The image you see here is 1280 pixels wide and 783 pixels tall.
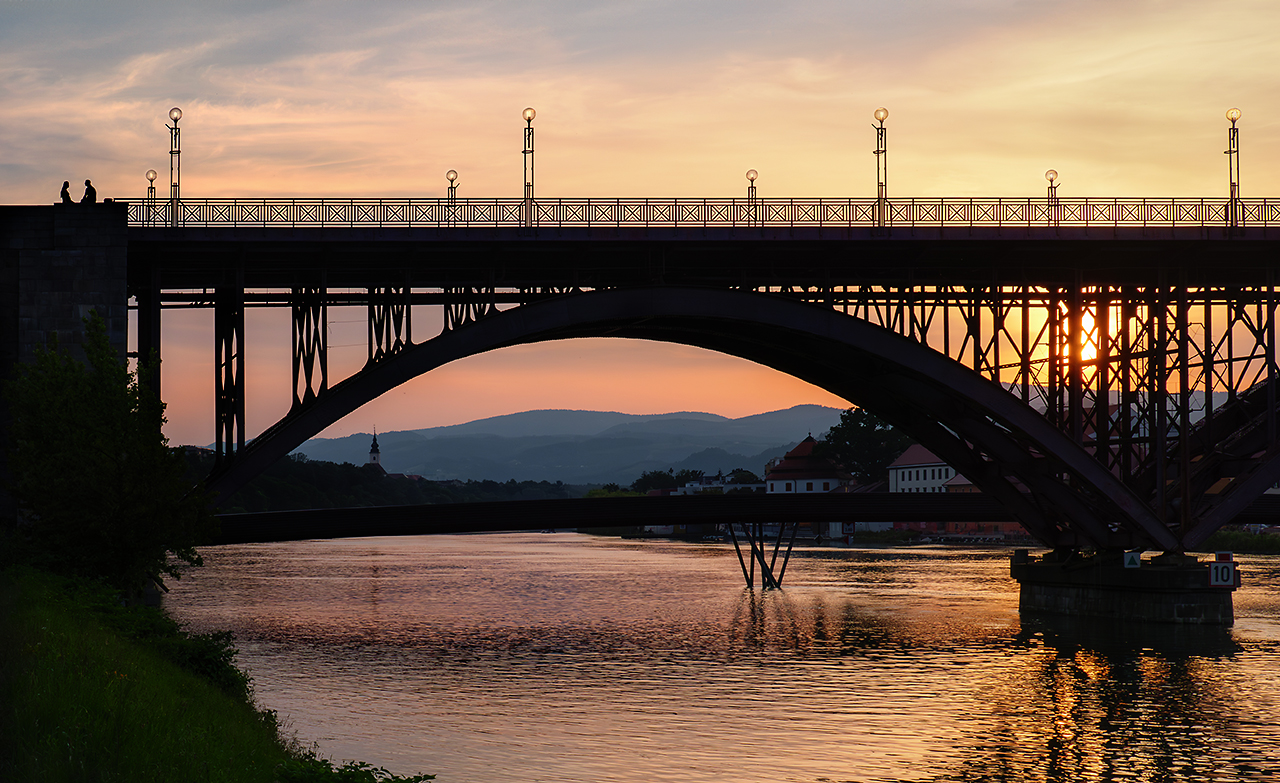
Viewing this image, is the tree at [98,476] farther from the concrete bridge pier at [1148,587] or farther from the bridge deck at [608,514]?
the concrete bridge pier at [1148,587]

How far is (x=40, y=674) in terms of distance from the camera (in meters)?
15.4

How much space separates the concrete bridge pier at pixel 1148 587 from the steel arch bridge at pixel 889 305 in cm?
121

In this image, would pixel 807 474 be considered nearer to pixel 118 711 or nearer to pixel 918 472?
pixel 918 472

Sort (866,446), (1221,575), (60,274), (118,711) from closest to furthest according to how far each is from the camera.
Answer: (118,711) < (60,274) < (1221,575) < (866,446)

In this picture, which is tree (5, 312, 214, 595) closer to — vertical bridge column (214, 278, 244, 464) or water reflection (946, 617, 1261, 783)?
vertical bridge column (214, 278, 244, 464)

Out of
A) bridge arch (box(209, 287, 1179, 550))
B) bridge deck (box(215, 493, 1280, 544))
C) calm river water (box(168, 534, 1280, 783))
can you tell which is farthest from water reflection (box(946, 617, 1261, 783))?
bridge deck (box(215, 493, 1280, 544))

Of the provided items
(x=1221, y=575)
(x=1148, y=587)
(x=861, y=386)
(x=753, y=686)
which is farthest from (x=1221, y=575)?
(x=753, y=686)

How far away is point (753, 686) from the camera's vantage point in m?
32.2

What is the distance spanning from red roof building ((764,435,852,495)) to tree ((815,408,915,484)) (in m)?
3.82

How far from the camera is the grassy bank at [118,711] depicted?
12992 millimetres

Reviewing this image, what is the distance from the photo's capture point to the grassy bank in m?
13.0

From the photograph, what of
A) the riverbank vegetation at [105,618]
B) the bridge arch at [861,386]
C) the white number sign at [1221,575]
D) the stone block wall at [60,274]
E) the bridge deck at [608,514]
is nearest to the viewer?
the riverbank vegetation at [105,618]

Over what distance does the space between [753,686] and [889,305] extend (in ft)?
53.6

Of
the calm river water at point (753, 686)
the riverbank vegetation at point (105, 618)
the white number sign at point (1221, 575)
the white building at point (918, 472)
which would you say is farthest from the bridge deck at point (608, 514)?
the white building at point (918, 472)
